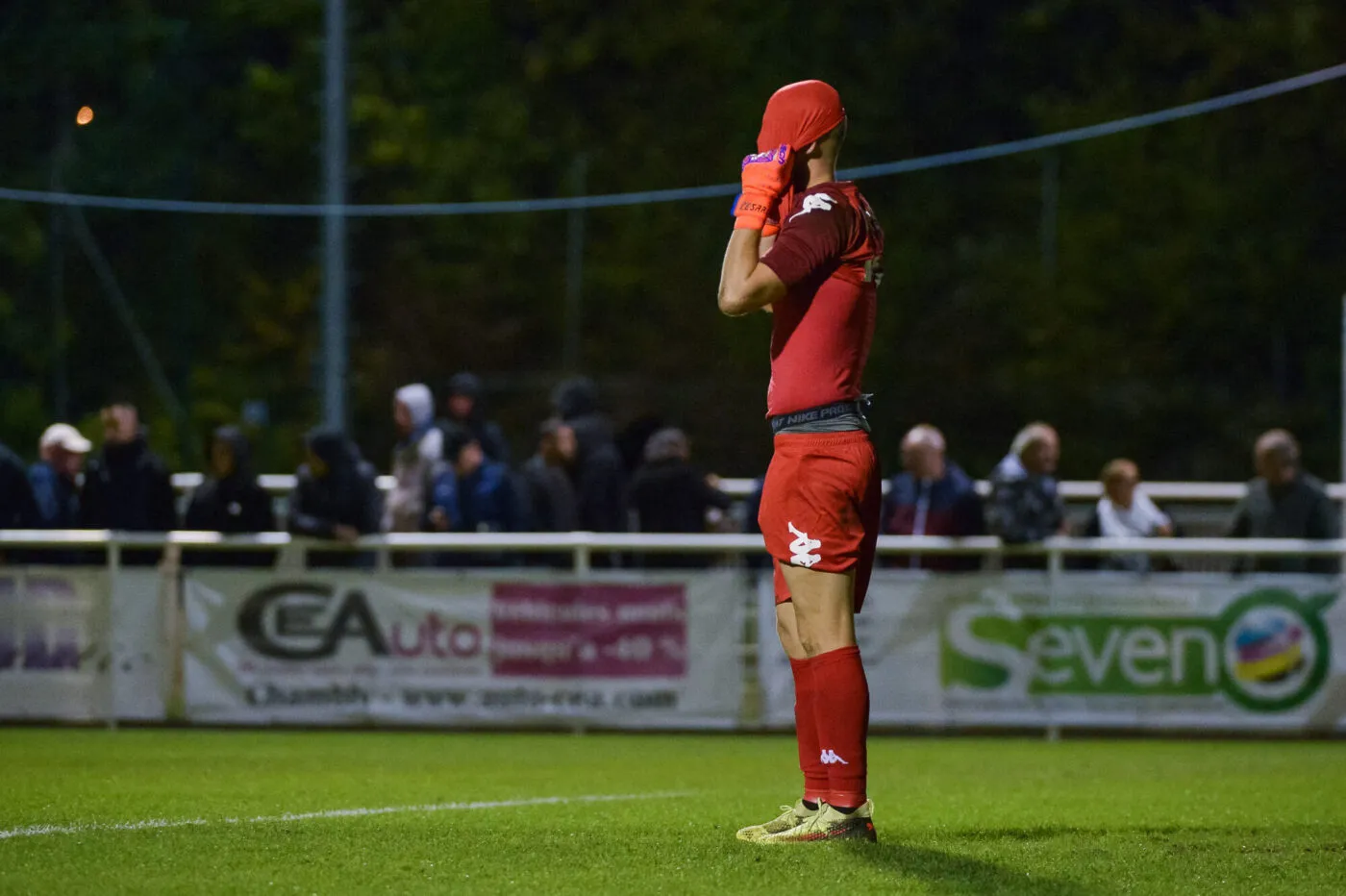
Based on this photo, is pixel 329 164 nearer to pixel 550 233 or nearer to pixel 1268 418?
pixel 1268 418

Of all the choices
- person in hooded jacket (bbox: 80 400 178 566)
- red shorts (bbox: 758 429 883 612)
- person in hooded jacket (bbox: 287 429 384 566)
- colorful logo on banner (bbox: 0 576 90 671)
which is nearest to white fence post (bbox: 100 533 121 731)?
colorful logo on banner (bbox: 0 576 90 671)

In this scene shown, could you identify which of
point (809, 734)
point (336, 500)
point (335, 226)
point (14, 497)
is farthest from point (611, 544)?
point (335, 226)

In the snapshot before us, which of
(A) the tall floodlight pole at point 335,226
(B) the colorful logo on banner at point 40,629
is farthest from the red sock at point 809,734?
(A) the tall floodlight pole at point 335,226

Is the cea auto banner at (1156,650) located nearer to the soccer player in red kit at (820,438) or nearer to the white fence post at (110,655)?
the white fence post at (110,655)

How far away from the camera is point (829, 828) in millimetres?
6059

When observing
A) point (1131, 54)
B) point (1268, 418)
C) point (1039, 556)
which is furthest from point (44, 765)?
point (1131, 54)

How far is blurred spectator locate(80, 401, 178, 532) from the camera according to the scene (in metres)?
13.7

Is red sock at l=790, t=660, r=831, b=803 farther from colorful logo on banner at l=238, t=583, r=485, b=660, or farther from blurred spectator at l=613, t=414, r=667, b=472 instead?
blurred spectator at l=613, t=414, r=667, b=472

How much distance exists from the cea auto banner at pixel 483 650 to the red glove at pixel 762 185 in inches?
273

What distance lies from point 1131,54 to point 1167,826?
33.0m

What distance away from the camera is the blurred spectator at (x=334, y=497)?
13.1 meters

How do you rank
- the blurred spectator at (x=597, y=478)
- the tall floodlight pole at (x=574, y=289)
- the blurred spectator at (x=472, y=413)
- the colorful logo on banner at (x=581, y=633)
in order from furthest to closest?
the tall floodlight pole at (x=574, y=289) < the blurred spectator at (x=472, y=413) < the blurred spectator at (x=597, y=478) < the colorful logo on banner at (x=581, y=633)

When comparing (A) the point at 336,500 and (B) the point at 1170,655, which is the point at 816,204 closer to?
(B) the point at 1170,655

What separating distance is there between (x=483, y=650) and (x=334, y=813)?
5.81 m
